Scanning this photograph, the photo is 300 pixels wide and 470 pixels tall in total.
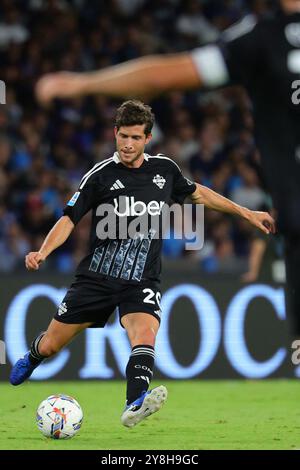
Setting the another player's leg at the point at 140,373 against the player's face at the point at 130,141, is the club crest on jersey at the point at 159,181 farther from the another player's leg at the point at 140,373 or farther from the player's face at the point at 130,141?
the another player's leg at the point at 140,373

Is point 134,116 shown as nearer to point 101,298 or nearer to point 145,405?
point 101,298

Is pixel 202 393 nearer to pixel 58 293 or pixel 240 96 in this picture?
pixel 58 293

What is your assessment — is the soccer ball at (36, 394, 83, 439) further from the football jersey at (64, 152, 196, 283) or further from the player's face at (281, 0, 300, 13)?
the player's face at (281, 0, 300, 13)

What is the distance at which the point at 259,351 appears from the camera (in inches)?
443

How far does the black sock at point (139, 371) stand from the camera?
261 inches

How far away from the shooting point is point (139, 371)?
6746 millimetres

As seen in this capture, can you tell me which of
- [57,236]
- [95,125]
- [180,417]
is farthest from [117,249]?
[95,125]

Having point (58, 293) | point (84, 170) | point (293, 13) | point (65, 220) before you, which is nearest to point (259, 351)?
point (58, 293)

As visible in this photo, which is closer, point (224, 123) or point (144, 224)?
point (144, 224)

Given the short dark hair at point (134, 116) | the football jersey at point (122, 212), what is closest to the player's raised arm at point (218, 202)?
the football jersey at point (122, 212)

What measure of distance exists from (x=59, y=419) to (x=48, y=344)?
0.71 metres

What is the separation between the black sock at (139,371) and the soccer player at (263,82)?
2088 mm

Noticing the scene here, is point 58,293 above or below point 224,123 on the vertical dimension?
below
